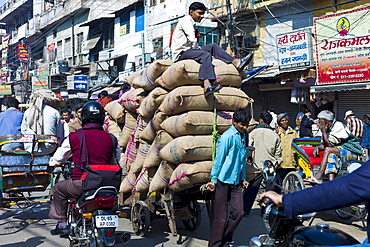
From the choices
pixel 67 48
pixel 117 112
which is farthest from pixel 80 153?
pixel 67 48

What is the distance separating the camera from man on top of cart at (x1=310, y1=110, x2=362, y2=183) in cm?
742

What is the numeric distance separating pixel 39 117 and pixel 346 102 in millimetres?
11943

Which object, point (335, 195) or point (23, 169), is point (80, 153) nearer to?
point (23, 169)

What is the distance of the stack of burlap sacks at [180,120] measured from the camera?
→ 561 cm

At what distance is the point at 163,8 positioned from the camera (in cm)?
2631

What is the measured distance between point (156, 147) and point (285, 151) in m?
3.42

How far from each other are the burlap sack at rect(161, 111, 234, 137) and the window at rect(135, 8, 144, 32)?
77.6 ft

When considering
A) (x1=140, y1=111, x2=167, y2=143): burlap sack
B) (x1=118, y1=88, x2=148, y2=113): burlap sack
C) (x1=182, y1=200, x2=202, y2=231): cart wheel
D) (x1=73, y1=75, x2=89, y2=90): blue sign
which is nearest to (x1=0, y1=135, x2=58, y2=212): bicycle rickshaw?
(x1=118, y1=88, x2=148, y2=113): burlap sack

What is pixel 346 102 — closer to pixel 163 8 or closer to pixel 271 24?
pixel 271 24

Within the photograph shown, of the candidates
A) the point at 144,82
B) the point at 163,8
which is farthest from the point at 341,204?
the point at 163,8

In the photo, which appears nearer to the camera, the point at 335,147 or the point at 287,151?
the point at 335,147

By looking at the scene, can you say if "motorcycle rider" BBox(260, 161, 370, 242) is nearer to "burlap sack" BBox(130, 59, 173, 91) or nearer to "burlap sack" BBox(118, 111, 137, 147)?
"burlap sack" BBox(130, 59, 173, 91)

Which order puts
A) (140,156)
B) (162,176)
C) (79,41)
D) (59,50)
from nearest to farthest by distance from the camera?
1. (162,176)
2. (140,156)
3. (79,41)
4. (59,50)

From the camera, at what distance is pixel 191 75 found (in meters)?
5.71
